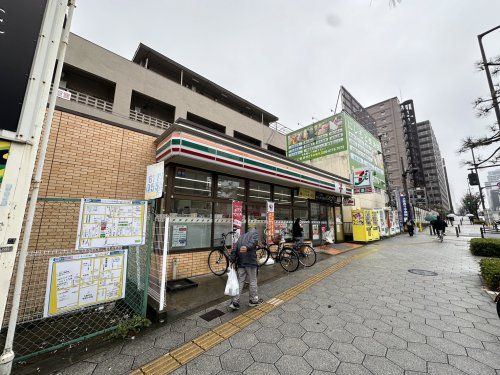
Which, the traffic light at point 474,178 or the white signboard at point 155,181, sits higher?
the traffic light at point 474,178

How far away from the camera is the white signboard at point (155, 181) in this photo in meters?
4.23

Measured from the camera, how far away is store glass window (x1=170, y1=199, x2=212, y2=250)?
21.9 ft

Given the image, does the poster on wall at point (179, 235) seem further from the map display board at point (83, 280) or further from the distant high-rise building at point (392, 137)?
the distant high-rise building at point (392, 137)

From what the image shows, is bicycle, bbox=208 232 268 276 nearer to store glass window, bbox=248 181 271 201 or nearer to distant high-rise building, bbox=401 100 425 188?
store glass window, bbox=248 181 271 201

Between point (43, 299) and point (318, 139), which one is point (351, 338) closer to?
point (43, 299)

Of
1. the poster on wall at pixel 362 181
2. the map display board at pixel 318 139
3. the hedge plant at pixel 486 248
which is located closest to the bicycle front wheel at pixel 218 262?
the hedge plant at pixel 486 248

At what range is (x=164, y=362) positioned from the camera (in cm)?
290

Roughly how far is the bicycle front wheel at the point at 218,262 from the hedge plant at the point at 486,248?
1158 cm

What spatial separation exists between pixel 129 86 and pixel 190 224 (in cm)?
1240

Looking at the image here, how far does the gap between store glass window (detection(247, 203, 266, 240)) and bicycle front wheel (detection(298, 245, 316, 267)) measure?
5.91ft

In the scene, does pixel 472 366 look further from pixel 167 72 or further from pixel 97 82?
pixel 167 72

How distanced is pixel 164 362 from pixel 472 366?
403 centimetres

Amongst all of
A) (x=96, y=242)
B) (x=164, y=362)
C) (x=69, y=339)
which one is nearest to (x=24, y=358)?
(x=69, y=339)

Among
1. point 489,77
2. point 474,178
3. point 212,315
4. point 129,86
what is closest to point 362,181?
point 474,178
